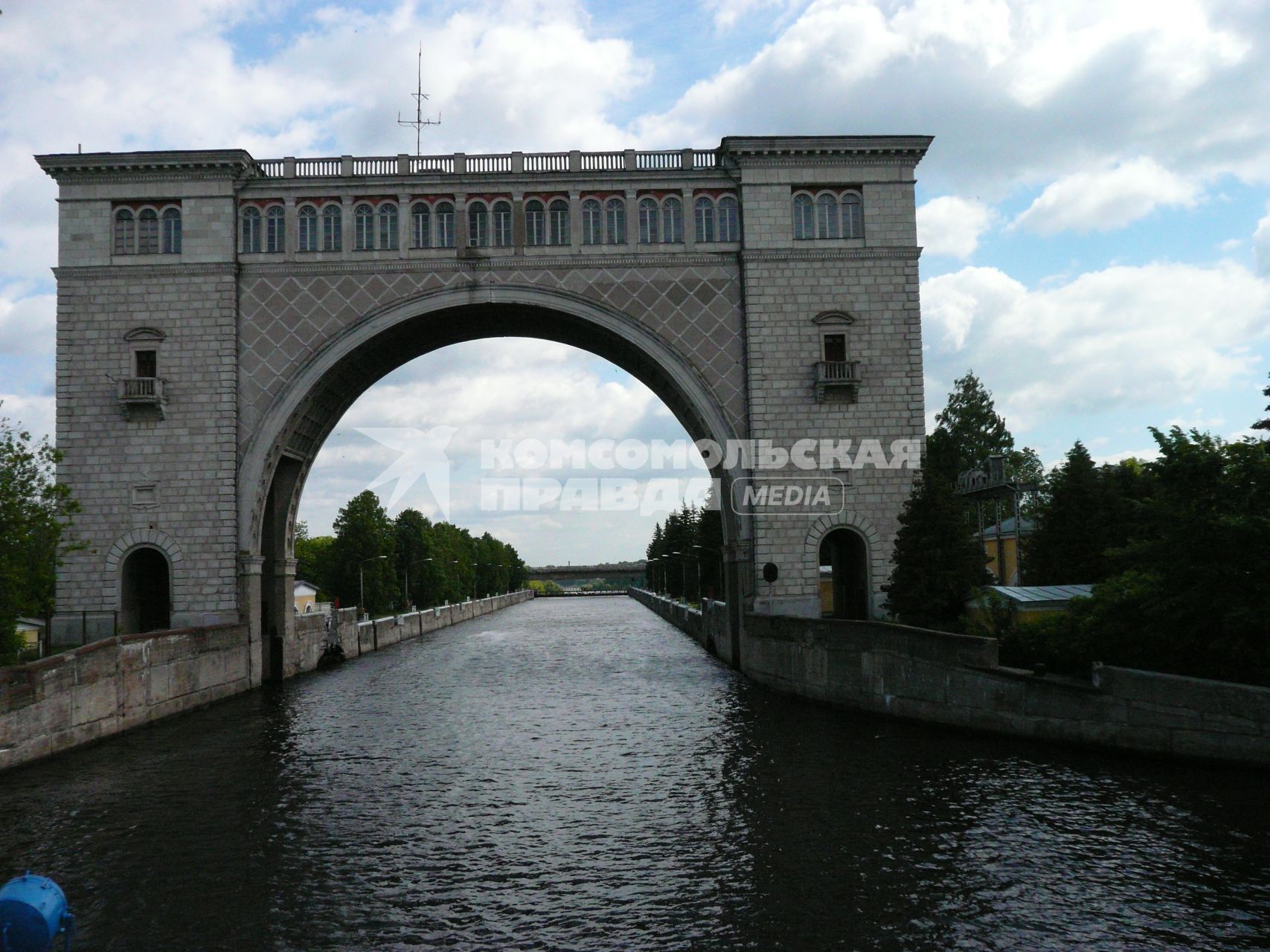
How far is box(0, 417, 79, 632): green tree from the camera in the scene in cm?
2514

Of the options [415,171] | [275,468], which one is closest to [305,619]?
[275,468]

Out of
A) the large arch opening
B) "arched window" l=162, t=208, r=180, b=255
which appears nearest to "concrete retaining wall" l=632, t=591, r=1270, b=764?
the large arch opening

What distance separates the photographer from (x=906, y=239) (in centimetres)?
3472

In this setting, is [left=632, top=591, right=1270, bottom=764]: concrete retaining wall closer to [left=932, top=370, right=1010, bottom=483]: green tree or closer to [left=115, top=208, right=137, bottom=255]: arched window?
[left=115, top=208, right=137, bottom=255]: arched window

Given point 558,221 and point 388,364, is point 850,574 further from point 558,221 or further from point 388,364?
point 388,364

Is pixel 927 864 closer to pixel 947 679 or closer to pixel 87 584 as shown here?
pixel 947 679

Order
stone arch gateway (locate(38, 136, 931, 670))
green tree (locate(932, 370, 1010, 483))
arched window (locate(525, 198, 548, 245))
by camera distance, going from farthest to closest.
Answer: green tree (locate(932, 370, 1010, 483)) → arched window (locate(525, 198, 548, 245)) → stone arch gateway (locate(38, 136, 931, 670))

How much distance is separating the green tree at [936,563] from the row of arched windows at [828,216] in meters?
9.89

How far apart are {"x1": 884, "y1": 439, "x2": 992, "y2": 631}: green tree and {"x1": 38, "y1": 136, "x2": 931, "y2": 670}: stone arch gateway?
3.92m

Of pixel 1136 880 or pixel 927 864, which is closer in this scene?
pixel 1136 880

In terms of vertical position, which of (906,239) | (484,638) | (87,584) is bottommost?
(484,638)

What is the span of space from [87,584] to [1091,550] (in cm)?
3469

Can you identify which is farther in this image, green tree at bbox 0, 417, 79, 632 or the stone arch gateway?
the stone arch gateway

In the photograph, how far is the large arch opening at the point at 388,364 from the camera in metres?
34.3
